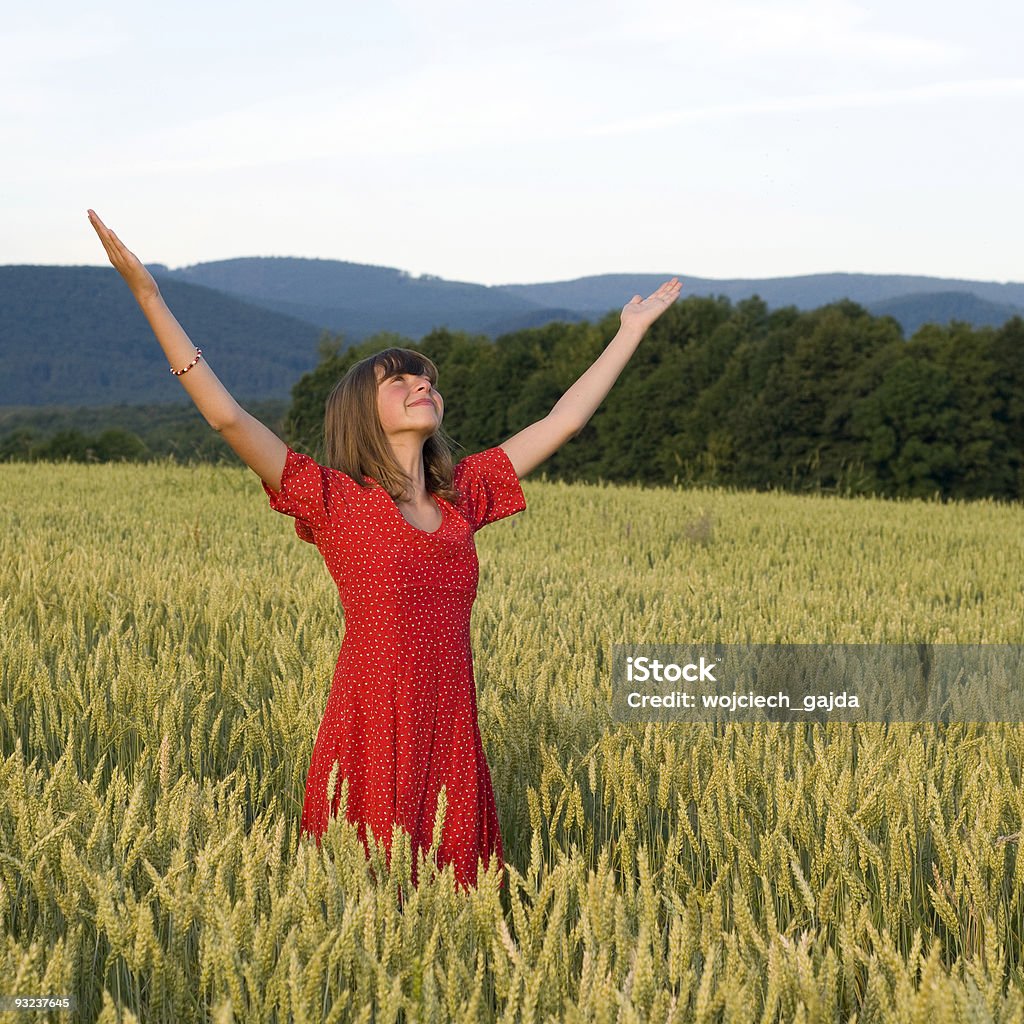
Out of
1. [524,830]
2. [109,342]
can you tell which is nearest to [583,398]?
[524,830]

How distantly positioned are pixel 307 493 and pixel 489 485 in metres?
0.49

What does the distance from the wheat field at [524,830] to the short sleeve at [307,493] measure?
1.72ft

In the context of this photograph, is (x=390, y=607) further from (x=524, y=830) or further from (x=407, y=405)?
(x=524, y=830)

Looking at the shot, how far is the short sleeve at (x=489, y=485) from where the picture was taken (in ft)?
8.76

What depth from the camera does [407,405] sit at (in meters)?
2.46

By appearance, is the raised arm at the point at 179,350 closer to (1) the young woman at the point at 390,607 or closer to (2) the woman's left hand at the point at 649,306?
(1) the young woman at the point at 390,607

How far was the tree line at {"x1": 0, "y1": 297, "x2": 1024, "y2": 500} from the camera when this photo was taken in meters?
30.5

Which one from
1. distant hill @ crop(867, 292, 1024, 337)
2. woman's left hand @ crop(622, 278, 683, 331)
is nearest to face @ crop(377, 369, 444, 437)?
woman's left hand @ crop(622, 278, 683, 331)

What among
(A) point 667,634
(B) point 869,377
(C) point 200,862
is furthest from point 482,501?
(B) point 869,377

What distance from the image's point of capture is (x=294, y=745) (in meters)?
3.03

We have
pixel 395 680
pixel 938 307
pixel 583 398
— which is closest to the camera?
pixel 395 680

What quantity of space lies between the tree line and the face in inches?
786

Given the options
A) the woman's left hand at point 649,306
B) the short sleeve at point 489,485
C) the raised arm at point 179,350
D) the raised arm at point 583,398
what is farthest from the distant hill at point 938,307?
the raised arm at point 179,350

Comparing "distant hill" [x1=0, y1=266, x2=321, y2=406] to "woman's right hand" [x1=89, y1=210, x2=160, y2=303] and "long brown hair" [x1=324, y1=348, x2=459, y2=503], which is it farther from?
"woman's right hand" [x1=89, y1=210, x2=160, y2=303]
